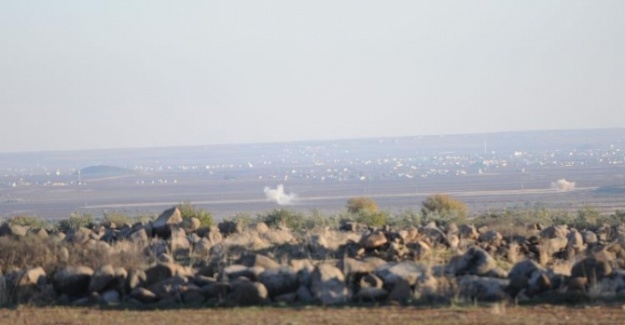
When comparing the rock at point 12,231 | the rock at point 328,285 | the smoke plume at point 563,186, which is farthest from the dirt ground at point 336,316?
the smoke plume at point 563,186

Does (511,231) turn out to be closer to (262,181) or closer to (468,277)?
(468,277)

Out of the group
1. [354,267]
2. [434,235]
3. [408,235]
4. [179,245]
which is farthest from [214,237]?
[354,267]

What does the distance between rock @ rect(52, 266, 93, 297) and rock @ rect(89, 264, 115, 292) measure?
29 cm

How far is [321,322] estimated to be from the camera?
1638 cm

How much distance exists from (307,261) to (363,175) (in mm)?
118698

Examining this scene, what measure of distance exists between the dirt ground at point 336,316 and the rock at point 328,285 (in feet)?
1.92

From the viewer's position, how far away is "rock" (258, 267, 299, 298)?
18.9 metres

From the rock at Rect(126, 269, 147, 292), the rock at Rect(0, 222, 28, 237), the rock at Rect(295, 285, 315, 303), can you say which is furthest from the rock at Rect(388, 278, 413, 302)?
the rock at Rect(0, 222, 28, 237)

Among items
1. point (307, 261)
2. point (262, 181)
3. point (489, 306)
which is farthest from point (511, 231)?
point (262, 181)

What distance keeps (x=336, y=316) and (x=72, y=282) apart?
5.38 meters

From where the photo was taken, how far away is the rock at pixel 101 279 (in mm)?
19641

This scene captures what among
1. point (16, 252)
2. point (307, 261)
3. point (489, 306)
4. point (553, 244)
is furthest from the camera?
point (553, 244)

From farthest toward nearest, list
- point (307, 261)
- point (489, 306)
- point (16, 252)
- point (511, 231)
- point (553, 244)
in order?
1. point (511, 231)
2. point (553, 244)
3. point (16, 252)
4. point (307, 261)
5. point (489, 306)

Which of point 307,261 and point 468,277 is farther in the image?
point 307,261
